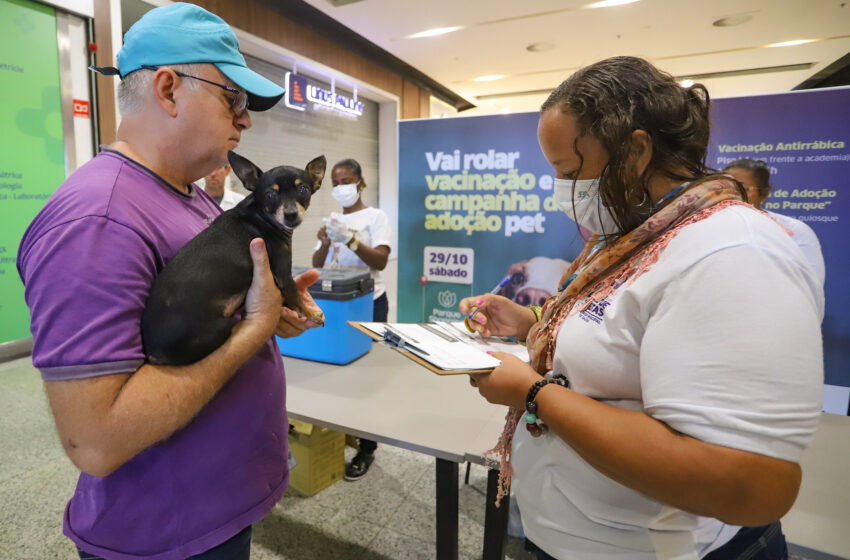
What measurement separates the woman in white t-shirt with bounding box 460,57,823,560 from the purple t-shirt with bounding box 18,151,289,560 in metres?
0.48

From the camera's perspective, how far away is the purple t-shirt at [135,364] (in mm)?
614

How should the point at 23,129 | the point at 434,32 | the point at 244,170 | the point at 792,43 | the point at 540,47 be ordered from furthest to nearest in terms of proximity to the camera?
the point at 540,47, the point at 792,43, the point at 434,32, the point at 23,129, the point at 244,170

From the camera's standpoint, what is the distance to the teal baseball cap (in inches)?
31.1

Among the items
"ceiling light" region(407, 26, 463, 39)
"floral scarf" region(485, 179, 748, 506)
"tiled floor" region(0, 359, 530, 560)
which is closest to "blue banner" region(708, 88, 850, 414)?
"tiled floor" region(0, 359, 530, 560)

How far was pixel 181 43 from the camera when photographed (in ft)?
2.61

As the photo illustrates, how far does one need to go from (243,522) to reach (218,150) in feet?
2.38

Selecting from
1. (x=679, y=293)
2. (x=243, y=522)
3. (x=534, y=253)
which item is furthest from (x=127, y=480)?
(x=534, y=253)

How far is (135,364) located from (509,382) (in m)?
0.60

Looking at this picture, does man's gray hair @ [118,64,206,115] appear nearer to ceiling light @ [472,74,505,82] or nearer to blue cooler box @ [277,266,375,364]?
blue cooler box @ [277,266,375,364]

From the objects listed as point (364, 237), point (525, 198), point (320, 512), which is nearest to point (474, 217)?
point (525, 198)

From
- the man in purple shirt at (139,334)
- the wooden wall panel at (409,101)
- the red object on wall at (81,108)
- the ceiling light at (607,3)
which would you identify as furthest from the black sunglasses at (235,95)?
the wooden wall panel at (409,101)

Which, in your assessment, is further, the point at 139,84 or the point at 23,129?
the point at 23,129

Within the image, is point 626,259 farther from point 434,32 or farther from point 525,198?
point 434,32

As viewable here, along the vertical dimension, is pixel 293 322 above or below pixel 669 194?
below
